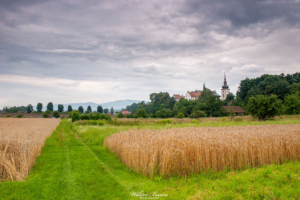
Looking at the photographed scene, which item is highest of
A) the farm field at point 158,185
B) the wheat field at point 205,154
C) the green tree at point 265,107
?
the green tree at point 265,107

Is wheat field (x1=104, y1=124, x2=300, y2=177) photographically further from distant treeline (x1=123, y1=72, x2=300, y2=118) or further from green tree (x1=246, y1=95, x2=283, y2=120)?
distant treeline (x1=123, y1=72, x2=300, y2=118)

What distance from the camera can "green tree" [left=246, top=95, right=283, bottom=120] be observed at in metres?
34.7

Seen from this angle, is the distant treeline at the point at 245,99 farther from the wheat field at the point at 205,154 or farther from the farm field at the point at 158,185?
the farm field at the point at 158,185

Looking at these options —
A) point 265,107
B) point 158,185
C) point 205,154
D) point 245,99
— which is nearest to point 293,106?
point 265,107

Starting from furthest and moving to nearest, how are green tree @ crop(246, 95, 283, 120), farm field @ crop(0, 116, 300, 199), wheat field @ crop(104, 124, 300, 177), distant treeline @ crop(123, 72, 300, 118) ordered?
distant treeline @ crop(123, 72, 300, 118) < green tree @ crop(246, 95, 283, 120) < wheat field @ crop(104, 124, 300, 177) < farm field @ crop(0, 116, 300, 199)

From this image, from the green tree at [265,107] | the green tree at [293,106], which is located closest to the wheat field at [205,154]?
the green tree at [265,107]

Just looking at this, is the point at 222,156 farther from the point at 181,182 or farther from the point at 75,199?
the point at 75,199

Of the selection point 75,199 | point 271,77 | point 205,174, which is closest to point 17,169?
point 75,199

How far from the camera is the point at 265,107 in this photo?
35.1 meters

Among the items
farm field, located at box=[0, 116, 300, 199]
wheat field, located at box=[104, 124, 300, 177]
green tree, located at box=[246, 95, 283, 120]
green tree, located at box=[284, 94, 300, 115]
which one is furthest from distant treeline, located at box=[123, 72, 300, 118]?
farm field, located at box=[0, 116, 300, 199]

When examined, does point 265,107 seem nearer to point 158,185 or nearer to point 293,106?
point 293,106

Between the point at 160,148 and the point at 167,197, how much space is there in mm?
2390

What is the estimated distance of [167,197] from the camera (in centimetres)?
557

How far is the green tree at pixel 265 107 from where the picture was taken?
34719 mm
